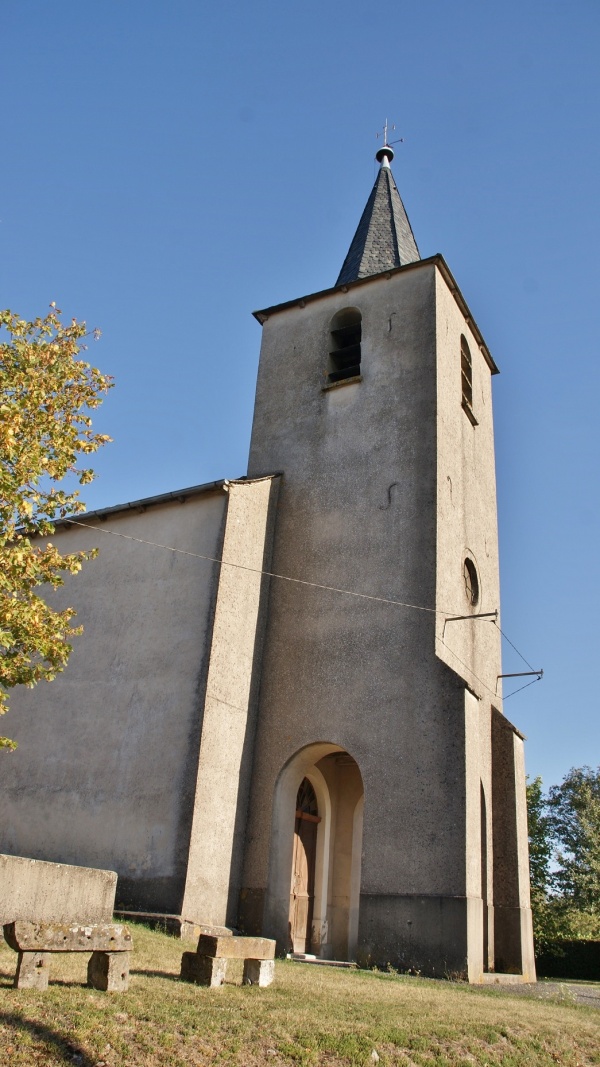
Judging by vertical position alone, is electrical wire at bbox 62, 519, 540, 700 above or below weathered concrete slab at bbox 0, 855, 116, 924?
above

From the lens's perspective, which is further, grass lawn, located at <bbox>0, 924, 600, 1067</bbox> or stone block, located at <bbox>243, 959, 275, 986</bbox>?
stone block, located at <bbox>243, 959, 275, 986</bbox>

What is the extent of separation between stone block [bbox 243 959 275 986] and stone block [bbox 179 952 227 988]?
0.39 meters

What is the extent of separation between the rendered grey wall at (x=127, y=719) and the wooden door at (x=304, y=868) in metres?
3.07

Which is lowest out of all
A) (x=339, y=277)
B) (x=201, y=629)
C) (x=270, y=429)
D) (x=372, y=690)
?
(x=372, y=690)

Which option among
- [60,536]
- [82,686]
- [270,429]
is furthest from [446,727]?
[60,536]

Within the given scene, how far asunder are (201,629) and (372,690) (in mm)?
2946

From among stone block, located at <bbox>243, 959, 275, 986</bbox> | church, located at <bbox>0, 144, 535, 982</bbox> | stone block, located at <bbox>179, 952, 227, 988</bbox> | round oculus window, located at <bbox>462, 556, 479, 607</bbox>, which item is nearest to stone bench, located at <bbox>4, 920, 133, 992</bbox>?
stone block, located at <bbox>179, 952, 227, 988</bbox>

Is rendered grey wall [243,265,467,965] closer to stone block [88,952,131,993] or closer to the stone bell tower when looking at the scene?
the stone bell tower

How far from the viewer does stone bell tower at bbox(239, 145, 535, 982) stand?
1161cm

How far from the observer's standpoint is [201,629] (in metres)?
13.4

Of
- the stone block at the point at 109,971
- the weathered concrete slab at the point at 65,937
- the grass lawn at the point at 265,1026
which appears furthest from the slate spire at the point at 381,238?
the stone block at the point at 109,971

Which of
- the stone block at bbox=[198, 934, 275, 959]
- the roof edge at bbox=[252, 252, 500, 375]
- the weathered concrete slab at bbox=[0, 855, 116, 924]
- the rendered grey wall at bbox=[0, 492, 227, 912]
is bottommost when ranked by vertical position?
the stone block at bbox=[198, 934, 275, 959]

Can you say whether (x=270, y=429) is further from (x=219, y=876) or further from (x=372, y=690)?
(x=219, y=876)

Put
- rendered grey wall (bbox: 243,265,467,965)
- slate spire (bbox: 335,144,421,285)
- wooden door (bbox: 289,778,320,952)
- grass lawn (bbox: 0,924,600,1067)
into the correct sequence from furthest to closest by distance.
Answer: slate spire (bbox: 335,144,421,285), wooden door (bbox: 289,778,320,952), rendered grey wall (bbox: 243,265,467,965), grass lawn (bbox: 0,924,600,1067)
